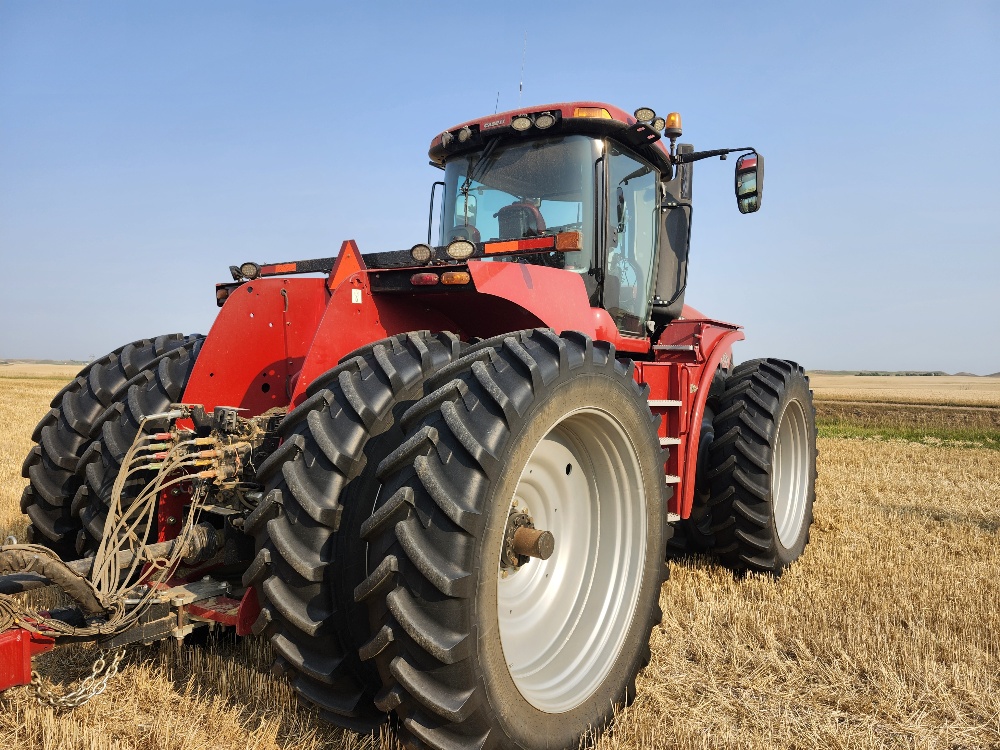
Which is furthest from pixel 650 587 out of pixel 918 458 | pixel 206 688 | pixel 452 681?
pixel 918 458

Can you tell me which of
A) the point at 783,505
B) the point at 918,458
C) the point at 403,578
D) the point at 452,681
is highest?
the point at 403,578

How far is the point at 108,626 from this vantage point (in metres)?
2.40

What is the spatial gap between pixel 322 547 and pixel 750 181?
3.86 meters

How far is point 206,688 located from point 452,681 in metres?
1.50

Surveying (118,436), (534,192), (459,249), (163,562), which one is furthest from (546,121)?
(163,562)

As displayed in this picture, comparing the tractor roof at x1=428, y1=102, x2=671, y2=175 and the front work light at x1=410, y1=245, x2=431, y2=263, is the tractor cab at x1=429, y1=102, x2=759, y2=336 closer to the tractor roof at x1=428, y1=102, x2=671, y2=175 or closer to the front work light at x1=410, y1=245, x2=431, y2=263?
the tractor roof at x1=428, y1=102, x2=671, y2=175

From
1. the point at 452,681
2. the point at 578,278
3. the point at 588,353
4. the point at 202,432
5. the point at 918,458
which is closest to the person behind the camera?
the point at 452,681

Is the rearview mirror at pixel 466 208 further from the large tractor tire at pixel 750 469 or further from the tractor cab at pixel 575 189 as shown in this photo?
the large tractor tire at pixel 750 469

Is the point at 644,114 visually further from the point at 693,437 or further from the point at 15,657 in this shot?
the point at 15,657

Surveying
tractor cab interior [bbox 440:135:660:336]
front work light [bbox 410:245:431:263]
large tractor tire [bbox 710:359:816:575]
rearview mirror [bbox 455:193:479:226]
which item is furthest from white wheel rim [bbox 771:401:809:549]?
front work light [bbox 410:245:431:263]

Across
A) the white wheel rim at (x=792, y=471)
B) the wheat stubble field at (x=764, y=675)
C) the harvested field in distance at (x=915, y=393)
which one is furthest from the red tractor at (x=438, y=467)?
the harvested field in distance at (x=915, y=393)

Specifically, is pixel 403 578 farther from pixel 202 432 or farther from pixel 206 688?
pixel 206 688

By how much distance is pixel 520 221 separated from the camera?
14.4 feet

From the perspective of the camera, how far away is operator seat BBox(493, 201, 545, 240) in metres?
4.32
